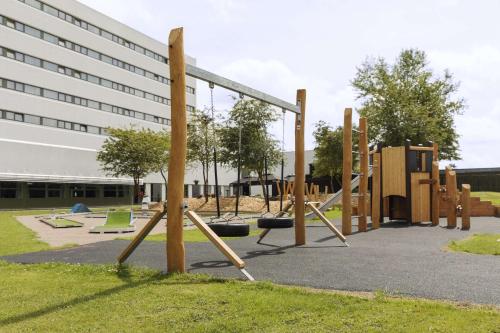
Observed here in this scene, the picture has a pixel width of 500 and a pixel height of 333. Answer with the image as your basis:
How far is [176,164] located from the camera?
24.1ft

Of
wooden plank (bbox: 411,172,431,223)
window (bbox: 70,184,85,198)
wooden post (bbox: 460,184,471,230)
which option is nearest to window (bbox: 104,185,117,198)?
Answer: window (bbox: 70,184,85,198)

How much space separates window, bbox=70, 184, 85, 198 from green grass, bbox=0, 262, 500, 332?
143 feet

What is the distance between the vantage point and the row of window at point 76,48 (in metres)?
43.5

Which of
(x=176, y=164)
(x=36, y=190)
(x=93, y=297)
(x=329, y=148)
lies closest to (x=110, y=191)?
(x=36, y=190)

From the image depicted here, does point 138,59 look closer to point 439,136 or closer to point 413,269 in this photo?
point 439,136

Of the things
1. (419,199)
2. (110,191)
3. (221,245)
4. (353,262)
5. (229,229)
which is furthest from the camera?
(110,191)

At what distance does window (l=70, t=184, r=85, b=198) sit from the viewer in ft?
157

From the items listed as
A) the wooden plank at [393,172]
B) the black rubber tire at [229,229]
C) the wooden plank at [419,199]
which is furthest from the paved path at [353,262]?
the wooden plank at [393,172]

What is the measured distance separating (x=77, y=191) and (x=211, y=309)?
153ft

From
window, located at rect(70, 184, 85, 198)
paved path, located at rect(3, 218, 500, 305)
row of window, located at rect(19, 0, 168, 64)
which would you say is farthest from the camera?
window, located at rect(70, 184, 85, 198)

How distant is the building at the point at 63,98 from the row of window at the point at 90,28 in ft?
0.36

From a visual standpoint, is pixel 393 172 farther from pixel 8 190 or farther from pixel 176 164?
pixel 8 190

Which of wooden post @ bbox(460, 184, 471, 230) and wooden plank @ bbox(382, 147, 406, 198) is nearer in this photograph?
wooden post @ bbox(460, 184, 471, 230)

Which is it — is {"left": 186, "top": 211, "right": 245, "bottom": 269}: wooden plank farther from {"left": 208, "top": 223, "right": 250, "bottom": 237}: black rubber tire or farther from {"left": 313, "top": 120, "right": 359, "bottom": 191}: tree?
{"left": 313, "top": 120, "right": 359, "bottom": 191}: tree
